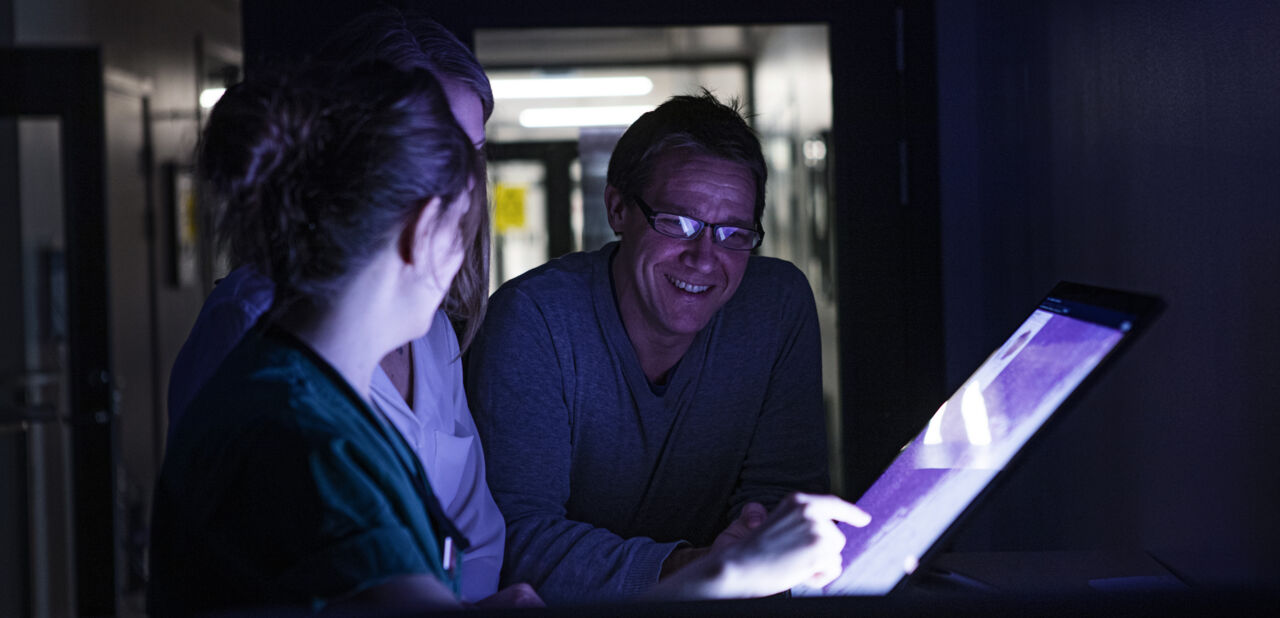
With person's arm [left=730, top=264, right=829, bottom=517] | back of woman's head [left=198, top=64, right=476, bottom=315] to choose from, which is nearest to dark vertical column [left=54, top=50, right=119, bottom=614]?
person's arm [left=730, top=264, right=829, bottom=517]

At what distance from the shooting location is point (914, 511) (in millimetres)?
939

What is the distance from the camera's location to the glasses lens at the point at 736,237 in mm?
1544

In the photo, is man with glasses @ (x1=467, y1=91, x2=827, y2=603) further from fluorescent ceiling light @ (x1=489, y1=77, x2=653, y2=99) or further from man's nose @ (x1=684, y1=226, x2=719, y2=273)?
fluorescent ceiling light @ (x1=489, y1=77, x2=653, y2=99)

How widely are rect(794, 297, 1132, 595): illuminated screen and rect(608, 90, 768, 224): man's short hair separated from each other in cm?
59

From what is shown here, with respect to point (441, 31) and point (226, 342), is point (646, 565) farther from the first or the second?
point (441, 31)

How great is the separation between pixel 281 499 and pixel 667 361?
93 centimetres

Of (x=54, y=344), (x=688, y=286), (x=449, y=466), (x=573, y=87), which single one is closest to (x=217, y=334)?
(x=449, y=466)

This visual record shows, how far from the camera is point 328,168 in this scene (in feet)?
2.61

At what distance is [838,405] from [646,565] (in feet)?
5.01

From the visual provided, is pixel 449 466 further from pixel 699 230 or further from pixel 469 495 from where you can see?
pixel 699 230

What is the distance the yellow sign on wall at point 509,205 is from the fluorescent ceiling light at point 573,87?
1.24 metres

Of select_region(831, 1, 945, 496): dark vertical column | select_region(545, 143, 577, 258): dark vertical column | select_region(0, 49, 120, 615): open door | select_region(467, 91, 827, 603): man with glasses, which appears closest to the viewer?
select_region(467, 91, 827, 603): man with glasses

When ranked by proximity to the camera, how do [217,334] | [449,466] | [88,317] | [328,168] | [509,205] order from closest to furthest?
[328,168] < [217,334] < [449,466] < [88,317] < [509,205]

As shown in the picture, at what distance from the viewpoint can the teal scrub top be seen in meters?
0.67
